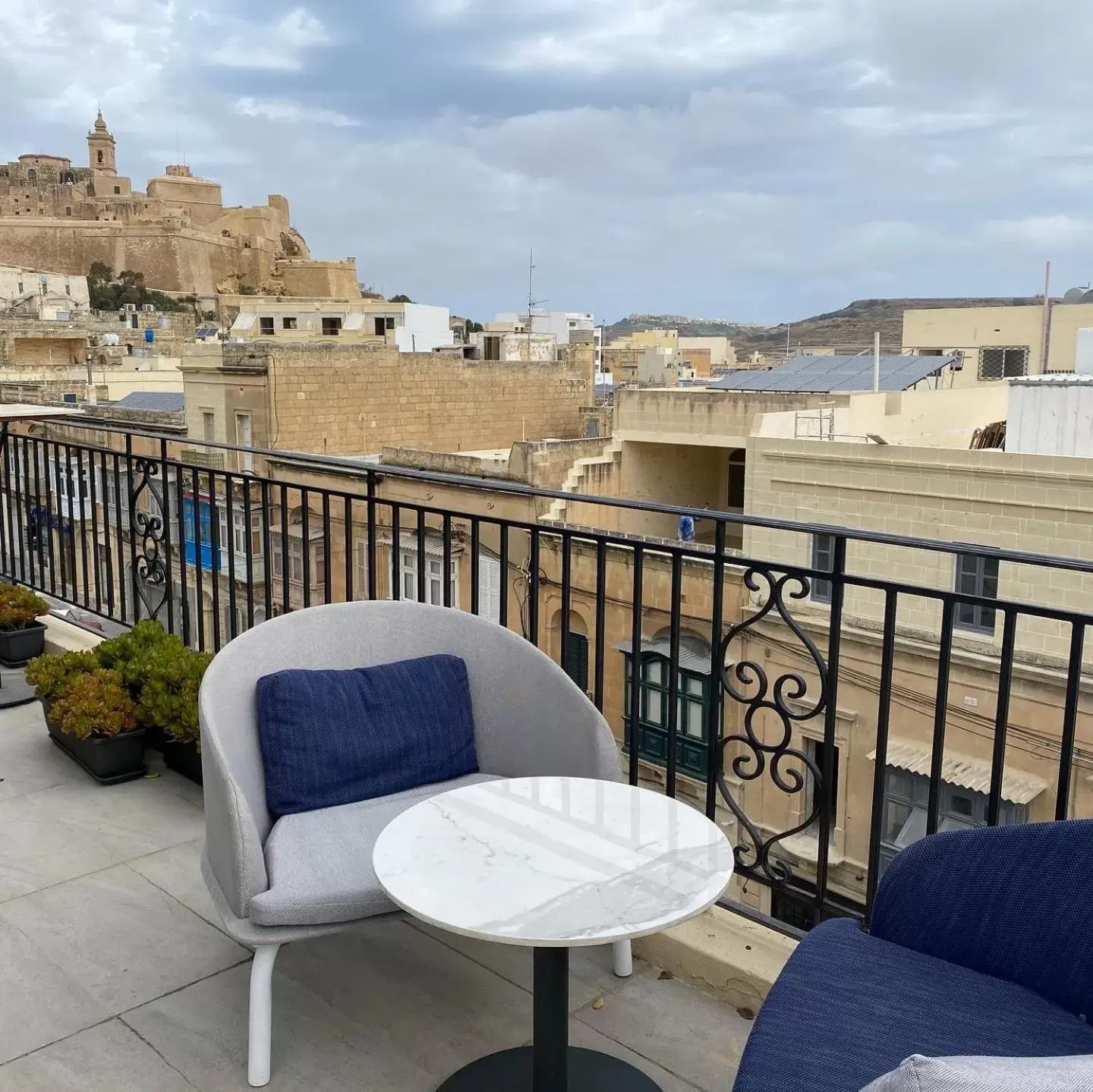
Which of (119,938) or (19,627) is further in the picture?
(19,627)

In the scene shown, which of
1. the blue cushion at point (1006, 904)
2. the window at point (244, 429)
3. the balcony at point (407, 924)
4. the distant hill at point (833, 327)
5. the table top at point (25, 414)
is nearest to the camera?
the blue cushion at point (1006, 904)

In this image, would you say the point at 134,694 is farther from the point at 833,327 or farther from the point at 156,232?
the point at 156,232

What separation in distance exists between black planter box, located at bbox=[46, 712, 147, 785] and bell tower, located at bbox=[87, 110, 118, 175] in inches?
3942

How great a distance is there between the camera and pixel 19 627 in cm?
461

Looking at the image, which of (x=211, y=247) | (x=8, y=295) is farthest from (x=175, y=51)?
(x=211, y=247)

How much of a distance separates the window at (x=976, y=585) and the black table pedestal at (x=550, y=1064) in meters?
12.5

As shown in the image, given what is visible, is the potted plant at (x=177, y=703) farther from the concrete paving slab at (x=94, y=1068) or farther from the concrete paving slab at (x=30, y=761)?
A: the concrete paving slab at (x=94, y=1068)

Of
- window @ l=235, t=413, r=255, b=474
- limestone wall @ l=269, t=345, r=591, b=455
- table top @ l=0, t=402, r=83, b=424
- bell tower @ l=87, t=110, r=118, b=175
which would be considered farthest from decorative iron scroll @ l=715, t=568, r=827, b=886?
bell tower @ l=87, t=110, r=118, b=175

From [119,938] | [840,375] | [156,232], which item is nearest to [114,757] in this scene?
[119,938]

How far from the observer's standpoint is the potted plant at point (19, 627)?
4.57 metres

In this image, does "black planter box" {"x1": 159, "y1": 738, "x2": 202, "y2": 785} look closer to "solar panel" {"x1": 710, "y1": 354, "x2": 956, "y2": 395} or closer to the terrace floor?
the terrace floor

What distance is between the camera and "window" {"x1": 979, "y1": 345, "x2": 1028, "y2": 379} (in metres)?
31.2

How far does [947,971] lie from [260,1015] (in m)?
1.29

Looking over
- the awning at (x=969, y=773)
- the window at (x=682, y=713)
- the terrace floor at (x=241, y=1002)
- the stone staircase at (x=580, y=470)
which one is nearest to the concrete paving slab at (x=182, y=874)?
the terrace floor at (x=241, y=1002)
